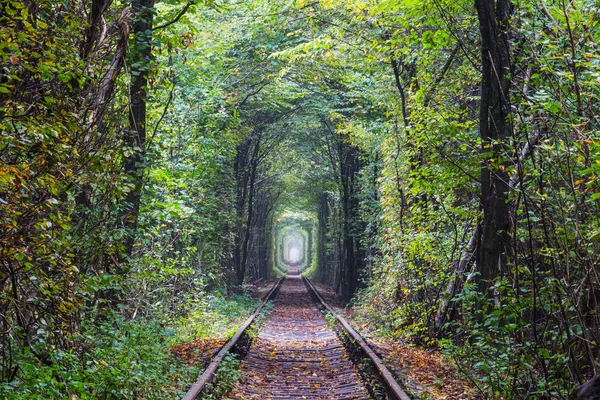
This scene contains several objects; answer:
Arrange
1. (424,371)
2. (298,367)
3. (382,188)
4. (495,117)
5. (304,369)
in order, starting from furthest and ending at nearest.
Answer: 1. (382,188)
2. (298,367)
3. (304,369)
4. (424,371)
5. (495,117)

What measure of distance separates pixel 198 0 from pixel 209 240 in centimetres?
1019

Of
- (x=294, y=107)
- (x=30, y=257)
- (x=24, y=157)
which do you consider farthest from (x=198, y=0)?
(x=294, y=107)

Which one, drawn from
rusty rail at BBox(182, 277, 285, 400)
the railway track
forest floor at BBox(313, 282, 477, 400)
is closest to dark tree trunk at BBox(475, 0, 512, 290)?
forest floor at BBox(313, 282, 477, 400)

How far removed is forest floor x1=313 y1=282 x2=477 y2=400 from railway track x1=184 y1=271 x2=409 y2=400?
0.25m

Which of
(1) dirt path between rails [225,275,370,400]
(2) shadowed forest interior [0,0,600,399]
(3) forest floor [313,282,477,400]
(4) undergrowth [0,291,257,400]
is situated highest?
(2) shadowed forest interior [0,0,600,399]

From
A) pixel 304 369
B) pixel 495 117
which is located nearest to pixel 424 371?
pixel 304 369

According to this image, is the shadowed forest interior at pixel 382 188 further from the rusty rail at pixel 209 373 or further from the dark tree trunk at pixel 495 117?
the rusty rail at pixel 209 373

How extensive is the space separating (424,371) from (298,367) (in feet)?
8.68

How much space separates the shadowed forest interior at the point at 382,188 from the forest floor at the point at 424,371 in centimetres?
5

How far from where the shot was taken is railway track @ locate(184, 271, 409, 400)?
23.9 ft

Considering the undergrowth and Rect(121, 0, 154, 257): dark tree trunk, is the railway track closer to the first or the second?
the undergrowth

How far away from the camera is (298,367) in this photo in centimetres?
967

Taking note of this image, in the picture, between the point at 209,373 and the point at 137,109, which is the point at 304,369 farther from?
the point at 137,109

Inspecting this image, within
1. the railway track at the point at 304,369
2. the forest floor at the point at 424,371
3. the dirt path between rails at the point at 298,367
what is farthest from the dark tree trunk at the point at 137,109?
the forest floor at the point at 424,371
